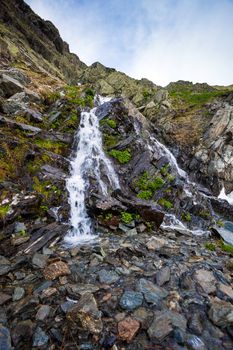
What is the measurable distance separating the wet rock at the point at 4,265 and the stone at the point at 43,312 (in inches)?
90.0

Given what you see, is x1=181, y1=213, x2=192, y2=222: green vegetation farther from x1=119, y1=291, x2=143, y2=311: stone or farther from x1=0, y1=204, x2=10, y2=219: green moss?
x1=0, y1=204, x2=10, y2=219: green moss

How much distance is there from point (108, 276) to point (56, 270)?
1.55 metres

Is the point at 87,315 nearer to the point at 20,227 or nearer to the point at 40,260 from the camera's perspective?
the point at 40,260

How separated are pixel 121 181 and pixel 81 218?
498cm

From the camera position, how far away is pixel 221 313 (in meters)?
5.77

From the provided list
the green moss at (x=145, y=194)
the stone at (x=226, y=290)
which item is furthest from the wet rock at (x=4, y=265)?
the green moss at (x=145, y=194)

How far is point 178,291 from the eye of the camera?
22.3 ft

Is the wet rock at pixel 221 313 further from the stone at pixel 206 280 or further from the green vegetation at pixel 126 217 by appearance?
the green vegetation at pixel 126 217

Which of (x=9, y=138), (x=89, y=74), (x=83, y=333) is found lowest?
(x=83, y=333)

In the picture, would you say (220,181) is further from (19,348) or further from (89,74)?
(89,74)

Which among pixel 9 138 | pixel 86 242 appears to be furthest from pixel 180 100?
pixel 86 242

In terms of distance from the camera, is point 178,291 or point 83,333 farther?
point 178,291

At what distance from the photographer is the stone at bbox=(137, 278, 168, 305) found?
20.7 feet

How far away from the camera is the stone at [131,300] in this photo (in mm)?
5969
